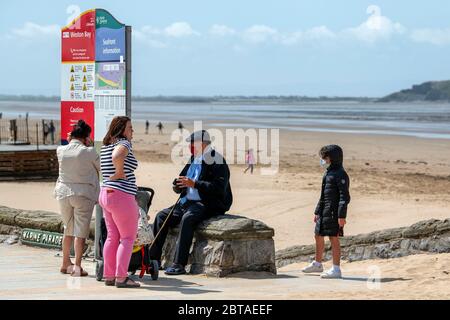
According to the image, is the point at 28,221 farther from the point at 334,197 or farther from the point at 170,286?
the point at 334,197

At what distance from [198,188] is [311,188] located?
49.9 feet

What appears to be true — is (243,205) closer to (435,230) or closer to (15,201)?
(15,201)

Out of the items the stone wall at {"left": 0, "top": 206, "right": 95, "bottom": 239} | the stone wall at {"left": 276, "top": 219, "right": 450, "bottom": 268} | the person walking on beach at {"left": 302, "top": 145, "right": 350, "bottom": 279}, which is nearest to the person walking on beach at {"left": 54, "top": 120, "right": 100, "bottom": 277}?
the stone wall at {"left": 0, "top": 206, "right": 95, "bottom": 239}

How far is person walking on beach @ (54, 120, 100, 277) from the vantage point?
27.6 ft

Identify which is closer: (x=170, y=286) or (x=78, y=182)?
(x=170, y=286)

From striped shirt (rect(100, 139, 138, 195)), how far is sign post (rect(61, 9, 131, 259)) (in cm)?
125

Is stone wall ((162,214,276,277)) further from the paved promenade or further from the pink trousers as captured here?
the pink trousers

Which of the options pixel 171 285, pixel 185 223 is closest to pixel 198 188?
pixel 185 223

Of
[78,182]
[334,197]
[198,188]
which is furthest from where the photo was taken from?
[334,197]

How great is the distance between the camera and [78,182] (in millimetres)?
8445

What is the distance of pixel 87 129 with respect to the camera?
8469 millimetres

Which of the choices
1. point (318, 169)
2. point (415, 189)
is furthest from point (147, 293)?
point (318, 169)

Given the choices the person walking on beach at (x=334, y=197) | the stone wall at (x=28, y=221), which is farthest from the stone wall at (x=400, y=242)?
the stone wall at (x=28, y=221)
